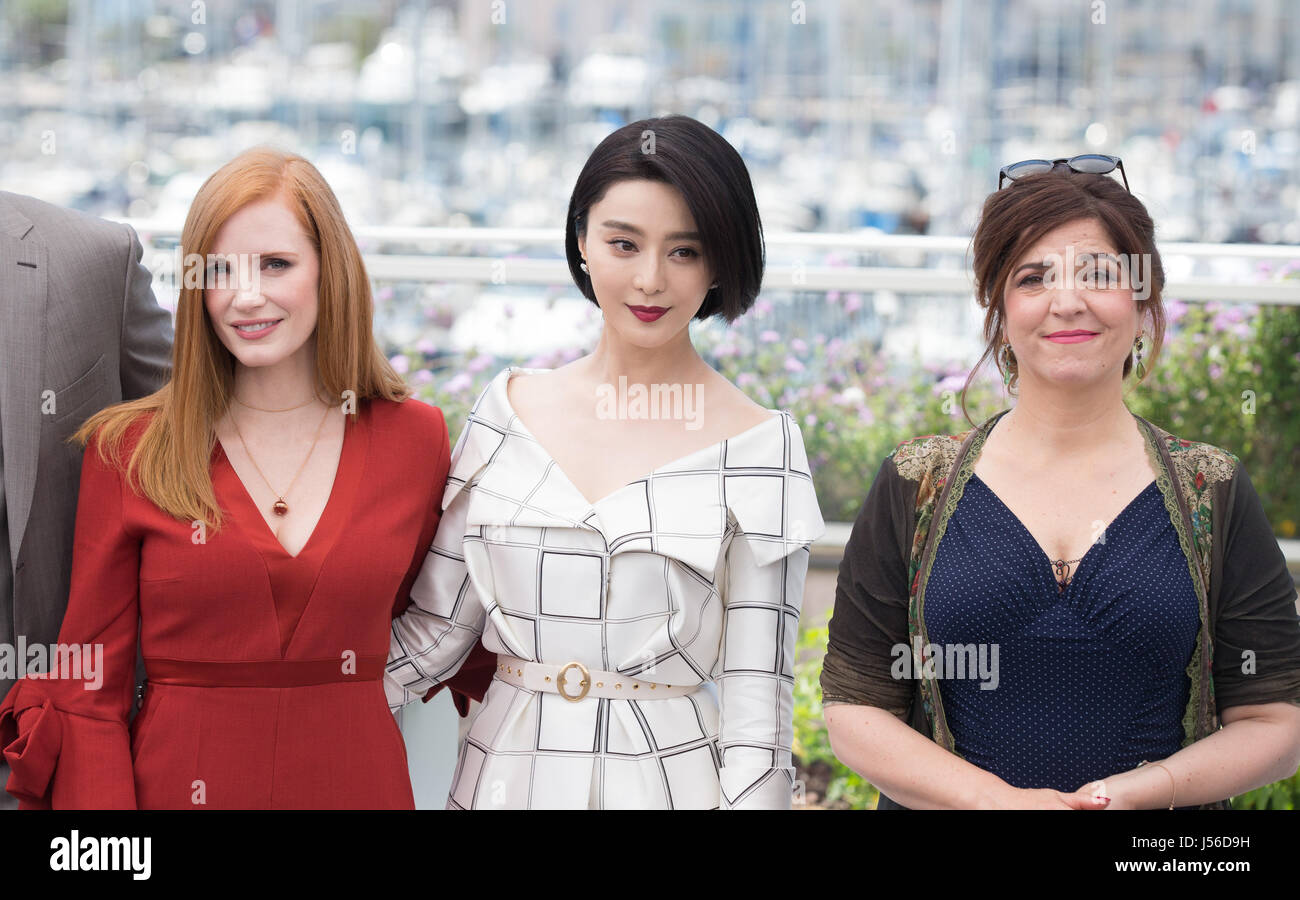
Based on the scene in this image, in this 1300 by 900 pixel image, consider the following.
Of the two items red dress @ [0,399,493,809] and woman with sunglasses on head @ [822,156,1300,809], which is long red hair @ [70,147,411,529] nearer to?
red dress @ [0,399,493,809]

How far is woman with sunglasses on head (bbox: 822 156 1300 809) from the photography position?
1.83 m

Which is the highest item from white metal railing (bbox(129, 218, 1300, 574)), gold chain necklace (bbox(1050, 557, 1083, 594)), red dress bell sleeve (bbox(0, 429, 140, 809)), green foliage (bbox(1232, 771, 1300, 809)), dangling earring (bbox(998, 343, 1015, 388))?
white metal railing (bbox(129, 218, 1300, 574))

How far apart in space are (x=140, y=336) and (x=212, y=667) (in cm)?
64

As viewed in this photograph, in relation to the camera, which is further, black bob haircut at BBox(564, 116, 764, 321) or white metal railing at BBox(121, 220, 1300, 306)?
white metal railing at BBox(121, 220, 1300, 306)

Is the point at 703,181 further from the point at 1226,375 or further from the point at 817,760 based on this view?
the point at 1226,375

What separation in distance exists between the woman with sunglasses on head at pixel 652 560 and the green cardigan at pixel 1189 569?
0.33 ft

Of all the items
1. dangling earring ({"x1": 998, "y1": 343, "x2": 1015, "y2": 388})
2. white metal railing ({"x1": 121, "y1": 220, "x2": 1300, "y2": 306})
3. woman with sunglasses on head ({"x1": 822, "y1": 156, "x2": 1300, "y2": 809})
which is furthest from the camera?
white metal railing ({"x1": 121, "y1": 220, "x2": 1300, "y2": 306})

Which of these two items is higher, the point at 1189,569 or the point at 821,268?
the point at 821,268

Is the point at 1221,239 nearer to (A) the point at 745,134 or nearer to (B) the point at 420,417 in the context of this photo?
(A) the point at 745,134

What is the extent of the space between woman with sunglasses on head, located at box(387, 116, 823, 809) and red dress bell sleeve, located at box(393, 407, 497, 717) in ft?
0.31

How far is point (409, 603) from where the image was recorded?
216 centimetres

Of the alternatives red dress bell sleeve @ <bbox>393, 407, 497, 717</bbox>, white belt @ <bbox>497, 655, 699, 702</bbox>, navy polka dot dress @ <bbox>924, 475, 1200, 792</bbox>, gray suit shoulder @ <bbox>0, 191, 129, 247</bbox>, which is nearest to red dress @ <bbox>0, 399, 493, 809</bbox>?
red dress bell sleeve @ <bbox>393, 407, 497, 717</bbox>

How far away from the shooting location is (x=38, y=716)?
6.12ft

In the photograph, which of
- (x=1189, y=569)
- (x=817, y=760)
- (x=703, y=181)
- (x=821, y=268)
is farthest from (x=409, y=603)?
(x=821, y=268)
